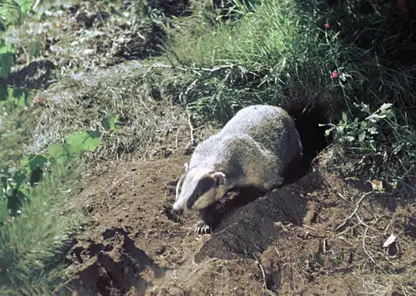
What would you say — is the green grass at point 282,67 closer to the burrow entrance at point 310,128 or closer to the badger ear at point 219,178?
the burrow entrance at point 310,128

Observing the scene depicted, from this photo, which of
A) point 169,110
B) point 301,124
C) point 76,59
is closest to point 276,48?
point 301,124

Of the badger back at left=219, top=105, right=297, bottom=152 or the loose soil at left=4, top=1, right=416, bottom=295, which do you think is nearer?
the loose soil at left=4, top=1, right=416, bottom=295

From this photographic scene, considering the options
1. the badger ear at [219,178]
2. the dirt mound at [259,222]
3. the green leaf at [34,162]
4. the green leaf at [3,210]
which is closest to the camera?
the green leaf at [3,210]

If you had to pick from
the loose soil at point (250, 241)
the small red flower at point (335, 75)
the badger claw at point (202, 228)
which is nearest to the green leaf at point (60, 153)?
the loose soil at point (250, 241)

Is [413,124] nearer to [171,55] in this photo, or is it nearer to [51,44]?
[171,55]

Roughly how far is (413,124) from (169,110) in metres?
2.04

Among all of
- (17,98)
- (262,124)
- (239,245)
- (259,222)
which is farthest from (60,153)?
(262,124)

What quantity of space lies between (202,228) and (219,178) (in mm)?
382

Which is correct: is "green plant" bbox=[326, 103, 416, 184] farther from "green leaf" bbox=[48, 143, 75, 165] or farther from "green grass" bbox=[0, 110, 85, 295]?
"green grass" bbox=[0, 110, 85, 295]

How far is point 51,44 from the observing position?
6281 mm

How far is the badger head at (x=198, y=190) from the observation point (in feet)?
12.8

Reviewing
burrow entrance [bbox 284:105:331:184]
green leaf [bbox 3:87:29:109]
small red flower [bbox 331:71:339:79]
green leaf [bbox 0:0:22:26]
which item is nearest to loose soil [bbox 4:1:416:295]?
burrow entrance [bbox 284:105:331:184]

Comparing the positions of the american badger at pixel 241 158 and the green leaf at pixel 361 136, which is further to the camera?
the green leaf at pixel 361 136

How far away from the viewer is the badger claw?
13.6 ft
